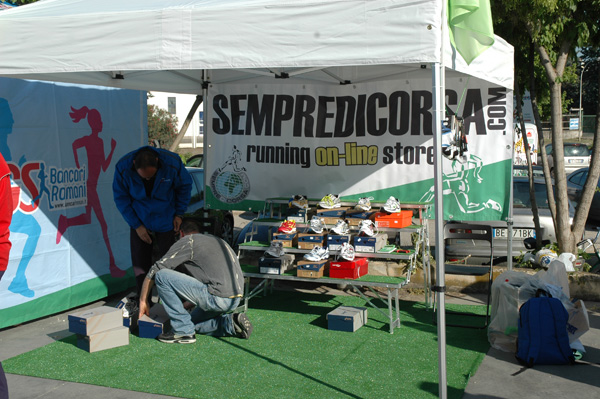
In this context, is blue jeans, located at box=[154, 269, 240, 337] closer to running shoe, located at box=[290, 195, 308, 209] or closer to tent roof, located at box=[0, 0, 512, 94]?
running shoe, located at box=[290, 195, 308, 209]

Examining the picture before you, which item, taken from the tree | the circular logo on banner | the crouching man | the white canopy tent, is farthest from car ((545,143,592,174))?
the crouching man

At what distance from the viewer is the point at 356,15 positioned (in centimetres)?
417

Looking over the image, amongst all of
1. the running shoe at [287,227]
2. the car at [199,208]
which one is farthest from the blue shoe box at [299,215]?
the car at [199,208]

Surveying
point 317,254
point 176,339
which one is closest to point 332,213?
point 317,254

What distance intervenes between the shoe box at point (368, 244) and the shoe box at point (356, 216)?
421 mm

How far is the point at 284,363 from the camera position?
507 centimetres

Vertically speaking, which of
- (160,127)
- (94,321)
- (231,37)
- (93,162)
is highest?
(160,127)

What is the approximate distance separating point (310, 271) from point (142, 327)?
5.39 ft

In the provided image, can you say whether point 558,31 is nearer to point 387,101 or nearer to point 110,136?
point 387,101

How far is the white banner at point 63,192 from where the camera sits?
20.0 feet

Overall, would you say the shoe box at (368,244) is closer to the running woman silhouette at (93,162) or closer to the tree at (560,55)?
the tree at (560,55)

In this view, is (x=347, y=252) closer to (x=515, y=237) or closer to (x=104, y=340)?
(x=104, y=340)

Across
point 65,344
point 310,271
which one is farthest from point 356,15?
point 65,344

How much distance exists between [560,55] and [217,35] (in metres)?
4.72
